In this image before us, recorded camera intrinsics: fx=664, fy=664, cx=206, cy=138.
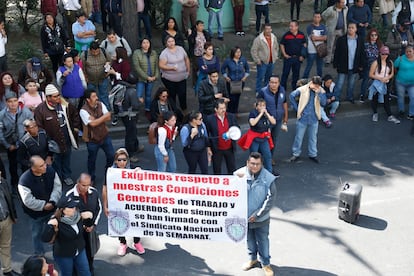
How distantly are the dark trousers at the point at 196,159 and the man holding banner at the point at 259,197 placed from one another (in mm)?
1884

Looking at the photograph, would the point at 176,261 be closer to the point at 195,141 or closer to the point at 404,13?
the point at 195,141

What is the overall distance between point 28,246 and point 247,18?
422 inches

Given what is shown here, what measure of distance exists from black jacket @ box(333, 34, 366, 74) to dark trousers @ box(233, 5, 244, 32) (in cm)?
442

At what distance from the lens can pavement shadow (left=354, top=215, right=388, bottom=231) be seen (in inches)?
375

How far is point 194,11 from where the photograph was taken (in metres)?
16.1

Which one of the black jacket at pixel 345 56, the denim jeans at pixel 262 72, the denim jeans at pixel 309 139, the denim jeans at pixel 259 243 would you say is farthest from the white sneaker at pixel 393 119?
the denim jeans at pixel 259 243

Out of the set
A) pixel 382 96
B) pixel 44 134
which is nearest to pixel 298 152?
pixel 382 96

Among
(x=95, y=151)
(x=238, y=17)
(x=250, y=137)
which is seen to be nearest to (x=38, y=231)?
(x=95, y=151)

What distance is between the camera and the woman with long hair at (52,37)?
43.2ft

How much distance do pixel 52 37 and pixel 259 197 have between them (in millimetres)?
6999

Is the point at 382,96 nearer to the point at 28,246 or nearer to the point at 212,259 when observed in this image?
the point at 212,259

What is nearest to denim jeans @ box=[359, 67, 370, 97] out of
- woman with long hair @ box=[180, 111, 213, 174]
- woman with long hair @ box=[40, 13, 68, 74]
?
woman with long hair @ box=[180, 111, 213, 174]

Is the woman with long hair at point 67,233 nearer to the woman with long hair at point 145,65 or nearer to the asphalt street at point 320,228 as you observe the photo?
the asphalt street at point 320,228

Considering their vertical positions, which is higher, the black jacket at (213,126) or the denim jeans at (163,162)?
the black jacket at (213,126)
